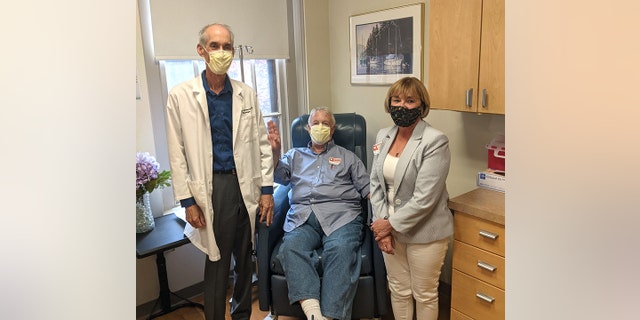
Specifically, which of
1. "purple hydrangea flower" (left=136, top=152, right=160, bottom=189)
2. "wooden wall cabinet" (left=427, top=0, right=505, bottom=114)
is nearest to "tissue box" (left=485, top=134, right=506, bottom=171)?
"wooden wall cabinet" (left=427, top=0, right=505, bottom=114)

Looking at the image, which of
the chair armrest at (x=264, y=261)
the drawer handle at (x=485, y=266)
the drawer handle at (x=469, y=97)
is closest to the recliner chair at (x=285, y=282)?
the chair armrest at (x=264, y=261)

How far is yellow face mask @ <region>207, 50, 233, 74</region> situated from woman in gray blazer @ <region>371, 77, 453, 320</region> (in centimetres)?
76

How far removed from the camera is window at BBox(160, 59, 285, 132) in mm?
2430

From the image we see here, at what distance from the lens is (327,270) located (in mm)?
1936

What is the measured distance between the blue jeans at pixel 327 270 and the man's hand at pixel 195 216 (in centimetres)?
46

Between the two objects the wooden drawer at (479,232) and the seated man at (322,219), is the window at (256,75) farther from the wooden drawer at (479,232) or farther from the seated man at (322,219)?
the wooden drawer at (479,232)

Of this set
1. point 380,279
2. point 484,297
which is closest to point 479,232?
point 484,297

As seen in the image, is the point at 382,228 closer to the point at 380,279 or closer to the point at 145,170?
the point at 380,279

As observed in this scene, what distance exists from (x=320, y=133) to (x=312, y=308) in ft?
3.19

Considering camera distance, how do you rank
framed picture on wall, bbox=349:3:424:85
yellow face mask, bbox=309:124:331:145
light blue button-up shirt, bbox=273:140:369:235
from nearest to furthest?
light blue button-up shirt, bbox=273:140:369:235 → yellow face mask, bbox=309:124:331:145 → framed picture on wall, bbox=349:3:424:85

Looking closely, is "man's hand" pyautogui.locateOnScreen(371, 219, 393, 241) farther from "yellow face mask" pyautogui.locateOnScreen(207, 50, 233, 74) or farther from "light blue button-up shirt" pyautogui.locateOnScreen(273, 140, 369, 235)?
"yellow face mask" pyautogui.locateOnScreen(207, 50, 233, 74)
